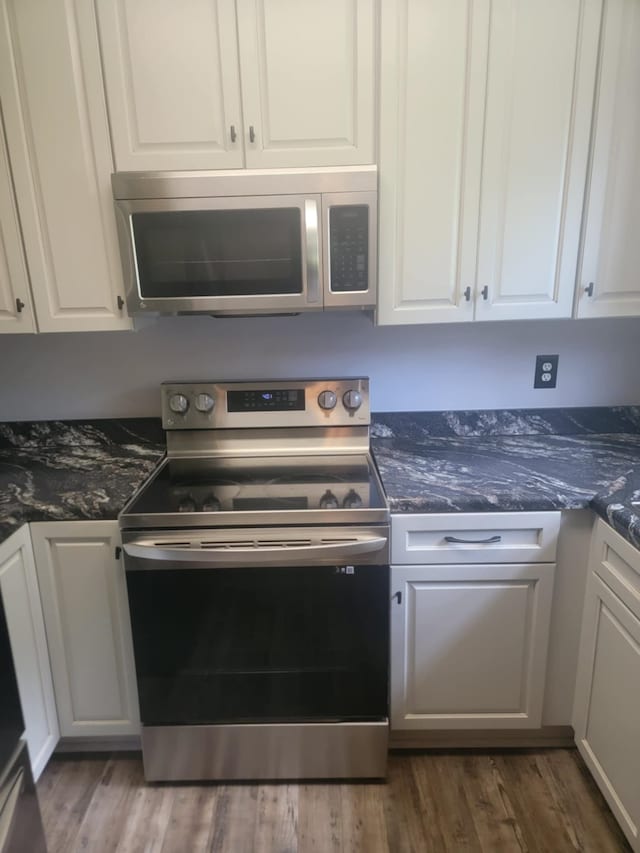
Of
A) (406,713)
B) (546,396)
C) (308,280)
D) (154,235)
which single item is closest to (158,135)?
(154,235)

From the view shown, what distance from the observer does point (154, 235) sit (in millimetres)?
1620

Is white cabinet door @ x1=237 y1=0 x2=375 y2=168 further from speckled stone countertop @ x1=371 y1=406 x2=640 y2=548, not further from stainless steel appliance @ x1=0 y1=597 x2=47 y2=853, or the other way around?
stainless steel appliance @ x1=0 y1=597 x2=47 y2=853

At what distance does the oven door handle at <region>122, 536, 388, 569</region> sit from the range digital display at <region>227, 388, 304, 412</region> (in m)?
0.58

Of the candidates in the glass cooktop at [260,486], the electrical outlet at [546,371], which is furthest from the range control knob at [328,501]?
the electrical outlet at [546,371]

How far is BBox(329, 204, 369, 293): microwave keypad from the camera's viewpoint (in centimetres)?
159

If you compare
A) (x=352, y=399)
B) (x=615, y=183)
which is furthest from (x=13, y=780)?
(x=615, y=183)

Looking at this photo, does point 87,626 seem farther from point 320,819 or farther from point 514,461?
point 514,461

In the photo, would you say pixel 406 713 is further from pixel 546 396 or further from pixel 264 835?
pixel 546 396

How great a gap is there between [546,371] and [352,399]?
74 centimetres

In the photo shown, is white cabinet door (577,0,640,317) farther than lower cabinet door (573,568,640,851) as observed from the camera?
Yes

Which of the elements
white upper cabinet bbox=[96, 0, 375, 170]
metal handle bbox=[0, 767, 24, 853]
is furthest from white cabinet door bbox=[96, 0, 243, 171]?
metal handle bbox=[0, 767, 24, 853]

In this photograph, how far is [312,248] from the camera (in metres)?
1.61

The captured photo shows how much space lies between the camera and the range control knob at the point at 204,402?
1923mm

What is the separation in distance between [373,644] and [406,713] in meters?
0.31
